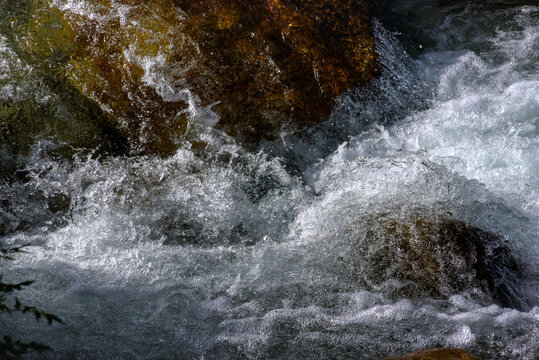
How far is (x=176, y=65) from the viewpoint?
353 cm

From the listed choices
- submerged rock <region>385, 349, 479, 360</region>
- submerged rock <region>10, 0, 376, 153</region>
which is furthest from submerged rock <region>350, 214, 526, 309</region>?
submerged rock <region>10, 0, 376, 153</region>

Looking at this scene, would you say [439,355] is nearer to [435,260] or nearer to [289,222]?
[435,260]

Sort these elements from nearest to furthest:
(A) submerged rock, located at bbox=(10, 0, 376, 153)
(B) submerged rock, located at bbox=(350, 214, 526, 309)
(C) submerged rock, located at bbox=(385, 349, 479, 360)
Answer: (C) submerged rock, located at bbox=(385, 349, 479, 360)
(B) submerged rock, located at bbox=(350, 214, 526, 309)
(A) submerged rock, located at bbox=(10, 0, 376, 153)

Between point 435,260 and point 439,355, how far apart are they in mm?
739

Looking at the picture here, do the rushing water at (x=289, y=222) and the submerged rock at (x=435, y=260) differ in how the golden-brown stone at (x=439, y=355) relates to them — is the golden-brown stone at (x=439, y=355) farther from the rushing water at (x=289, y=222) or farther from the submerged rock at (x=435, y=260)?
the submerged rock at (x=435, y=260)

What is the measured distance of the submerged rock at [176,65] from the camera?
11.5 ft

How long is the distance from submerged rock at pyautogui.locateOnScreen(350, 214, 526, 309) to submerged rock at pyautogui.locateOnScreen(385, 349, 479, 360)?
505 millimetres

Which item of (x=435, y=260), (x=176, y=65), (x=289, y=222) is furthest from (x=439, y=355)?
(x=176, y=65)

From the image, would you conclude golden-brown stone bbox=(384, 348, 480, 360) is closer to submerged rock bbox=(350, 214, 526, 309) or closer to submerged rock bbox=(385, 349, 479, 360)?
submerged rock bbox=(385, 349, 479, 360)

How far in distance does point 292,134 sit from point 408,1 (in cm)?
327

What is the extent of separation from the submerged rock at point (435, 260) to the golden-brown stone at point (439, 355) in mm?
505

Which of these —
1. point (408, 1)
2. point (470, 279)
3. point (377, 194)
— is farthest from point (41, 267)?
point (408, 1)

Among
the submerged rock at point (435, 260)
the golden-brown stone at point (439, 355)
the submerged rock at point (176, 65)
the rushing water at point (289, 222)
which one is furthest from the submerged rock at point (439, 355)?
the submerged rock at point (176, 65)

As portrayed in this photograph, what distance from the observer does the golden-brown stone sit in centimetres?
201
